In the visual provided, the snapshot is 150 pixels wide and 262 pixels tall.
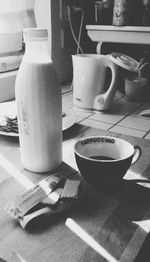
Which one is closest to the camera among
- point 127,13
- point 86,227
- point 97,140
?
point 86,227

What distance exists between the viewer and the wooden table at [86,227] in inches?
14.9

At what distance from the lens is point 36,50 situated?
51cm

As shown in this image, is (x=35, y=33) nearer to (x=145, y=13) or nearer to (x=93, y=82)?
(x=93, y=82)

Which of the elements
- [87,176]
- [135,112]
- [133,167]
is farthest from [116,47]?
[87,176]

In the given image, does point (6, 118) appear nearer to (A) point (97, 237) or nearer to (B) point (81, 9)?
(A) point (97, 237)

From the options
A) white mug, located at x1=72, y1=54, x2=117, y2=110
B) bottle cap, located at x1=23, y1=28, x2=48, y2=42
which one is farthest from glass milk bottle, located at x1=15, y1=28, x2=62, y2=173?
white mug, located at x1=72, y1=54, x2=117, y2=110

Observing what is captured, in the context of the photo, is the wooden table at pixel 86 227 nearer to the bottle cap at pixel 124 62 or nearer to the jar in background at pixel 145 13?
the bottle cap at pixel 124 62

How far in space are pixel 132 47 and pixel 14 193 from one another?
43.4 inches

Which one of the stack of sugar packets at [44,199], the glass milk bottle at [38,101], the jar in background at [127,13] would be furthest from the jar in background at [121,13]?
the stack of sugar packets at [44,199]

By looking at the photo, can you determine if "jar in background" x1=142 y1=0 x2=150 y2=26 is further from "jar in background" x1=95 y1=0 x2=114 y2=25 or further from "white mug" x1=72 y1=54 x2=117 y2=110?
"white mug" x1=72 y1=54 x2=117 y2=110

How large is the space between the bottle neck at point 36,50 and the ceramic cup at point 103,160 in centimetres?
17

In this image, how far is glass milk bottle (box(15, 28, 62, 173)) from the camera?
19.8 inches

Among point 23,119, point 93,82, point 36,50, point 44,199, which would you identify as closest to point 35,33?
point 36,50

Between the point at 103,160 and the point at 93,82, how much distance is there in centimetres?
59
